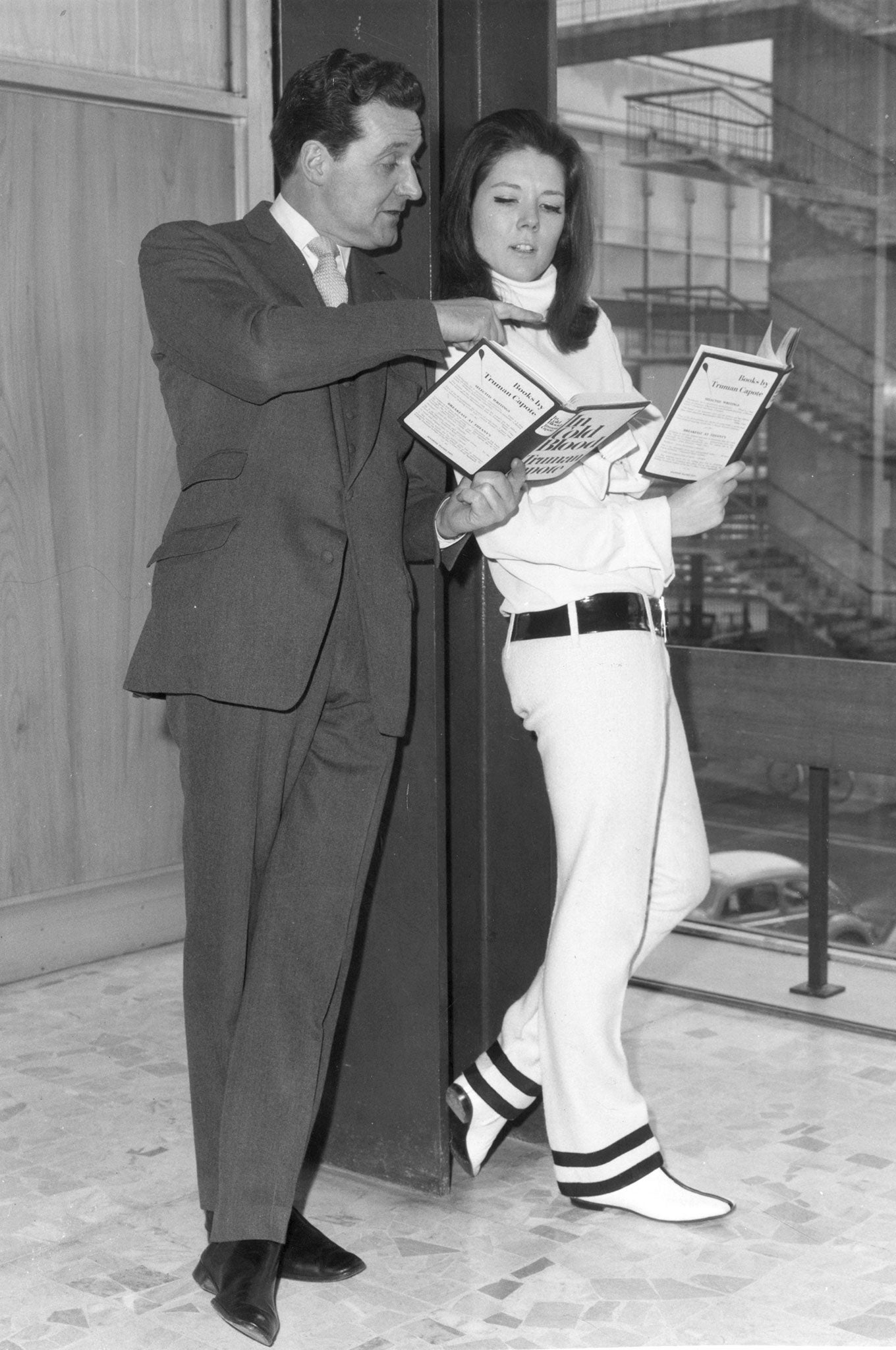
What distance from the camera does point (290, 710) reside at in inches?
94.6

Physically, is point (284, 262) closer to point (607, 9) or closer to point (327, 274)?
point (327, 274)

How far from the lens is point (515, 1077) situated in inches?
113

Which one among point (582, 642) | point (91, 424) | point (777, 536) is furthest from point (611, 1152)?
point (777, 536)

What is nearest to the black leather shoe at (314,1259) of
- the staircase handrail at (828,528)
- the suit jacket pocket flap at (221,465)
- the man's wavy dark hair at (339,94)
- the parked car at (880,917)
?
the suit jacket pocket flap at (221,465)

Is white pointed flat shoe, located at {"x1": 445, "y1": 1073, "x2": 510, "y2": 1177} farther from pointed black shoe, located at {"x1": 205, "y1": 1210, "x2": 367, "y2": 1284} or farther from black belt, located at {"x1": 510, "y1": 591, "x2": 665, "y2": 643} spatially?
black belt, located at {"x1": 510, "y1": 591, "x2": 665, "y2": 643}

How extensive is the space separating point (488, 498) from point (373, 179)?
48cm

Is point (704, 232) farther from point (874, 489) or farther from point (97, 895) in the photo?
point (97, 895)

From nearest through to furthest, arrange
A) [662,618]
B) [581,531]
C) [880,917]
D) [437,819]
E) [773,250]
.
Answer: [581,531], [662,618], [437,819], [880,917], [773,250]

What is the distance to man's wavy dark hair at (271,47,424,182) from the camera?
2.33 metres

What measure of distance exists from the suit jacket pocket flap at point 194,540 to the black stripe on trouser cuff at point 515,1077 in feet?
3.56

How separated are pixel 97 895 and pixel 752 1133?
2092mm

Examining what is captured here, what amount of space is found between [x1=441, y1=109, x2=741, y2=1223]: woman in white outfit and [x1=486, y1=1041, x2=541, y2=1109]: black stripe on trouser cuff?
0.12m

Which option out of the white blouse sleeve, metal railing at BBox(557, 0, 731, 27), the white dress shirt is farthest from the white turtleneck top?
metal railing at BBox(557, 0, 731, 27)

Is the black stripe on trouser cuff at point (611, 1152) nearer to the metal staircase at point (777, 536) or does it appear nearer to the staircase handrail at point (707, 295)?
the metal staircase at point (777, 536)
